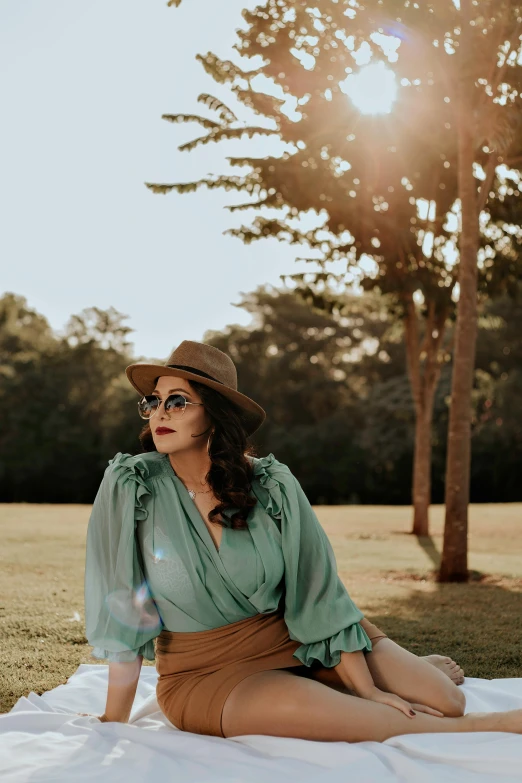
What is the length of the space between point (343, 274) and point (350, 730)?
1145 centimetres

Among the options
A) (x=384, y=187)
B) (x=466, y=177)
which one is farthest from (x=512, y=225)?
(x=466, y=177)

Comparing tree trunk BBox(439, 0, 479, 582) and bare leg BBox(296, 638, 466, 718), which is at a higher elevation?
tree trunk BBox(439, 0, 479, 582)

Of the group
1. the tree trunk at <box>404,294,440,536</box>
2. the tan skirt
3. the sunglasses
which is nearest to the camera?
the tan skirt

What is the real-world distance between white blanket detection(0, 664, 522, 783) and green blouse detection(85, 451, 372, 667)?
35cm

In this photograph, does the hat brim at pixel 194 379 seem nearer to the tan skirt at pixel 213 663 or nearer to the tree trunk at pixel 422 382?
the tan skirt at pixel 213 663

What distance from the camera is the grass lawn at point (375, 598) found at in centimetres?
566

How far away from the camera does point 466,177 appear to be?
9.97 meters

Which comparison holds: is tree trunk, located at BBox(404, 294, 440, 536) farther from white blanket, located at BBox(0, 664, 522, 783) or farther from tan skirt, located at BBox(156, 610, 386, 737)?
white blanket, located at BBox(0, 664, 522, 783)

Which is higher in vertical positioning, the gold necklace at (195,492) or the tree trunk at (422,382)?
the tree trunk at (422,382)

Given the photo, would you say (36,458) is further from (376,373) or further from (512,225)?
(512,225)

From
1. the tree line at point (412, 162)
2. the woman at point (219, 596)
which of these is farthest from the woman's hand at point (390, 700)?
the tree line at point (412, 162)

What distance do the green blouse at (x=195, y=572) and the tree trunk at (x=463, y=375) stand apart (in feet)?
20.6

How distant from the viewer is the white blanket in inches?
123

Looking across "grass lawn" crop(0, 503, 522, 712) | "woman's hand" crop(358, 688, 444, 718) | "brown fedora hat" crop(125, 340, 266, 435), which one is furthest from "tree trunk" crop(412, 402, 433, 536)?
"woman's hand" crop(358, 688, 444, 718)
